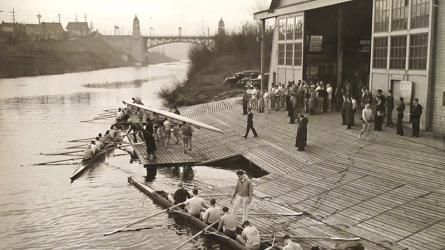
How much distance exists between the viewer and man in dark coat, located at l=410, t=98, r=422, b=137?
22484 mm

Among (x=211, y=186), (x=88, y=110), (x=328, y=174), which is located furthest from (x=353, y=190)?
(x=88, y=110)

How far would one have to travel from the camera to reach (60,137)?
39.1 meters

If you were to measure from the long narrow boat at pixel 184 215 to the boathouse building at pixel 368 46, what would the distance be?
41.8 ft

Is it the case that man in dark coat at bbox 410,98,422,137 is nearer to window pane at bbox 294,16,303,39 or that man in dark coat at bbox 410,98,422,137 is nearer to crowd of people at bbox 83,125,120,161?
window pane at bbox 294,16,303,39

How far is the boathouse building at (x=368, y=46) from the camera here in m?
23.0

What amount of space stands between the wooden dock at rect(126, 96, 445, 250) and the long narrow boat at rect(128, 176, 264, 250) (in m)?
1.21

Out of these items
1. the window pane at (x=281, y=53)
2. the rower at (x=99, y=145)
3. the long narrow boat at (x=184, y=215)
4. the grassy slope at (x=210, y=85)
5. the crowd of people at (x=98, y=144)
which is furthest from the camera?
the grassy slope at (x=210, y=85)

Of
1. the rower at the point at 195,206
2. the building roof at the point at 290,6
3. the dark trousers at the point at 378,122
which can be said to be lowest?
the rower at the point at 195,206

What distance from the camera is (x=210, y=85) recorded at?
66.4m

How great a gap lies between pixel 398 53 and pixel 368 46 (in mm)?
9716

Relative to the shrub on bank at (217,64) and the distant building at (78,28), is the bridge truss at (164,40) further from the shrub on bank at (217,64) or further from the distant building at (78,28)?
the shrub on bank at (217,64)

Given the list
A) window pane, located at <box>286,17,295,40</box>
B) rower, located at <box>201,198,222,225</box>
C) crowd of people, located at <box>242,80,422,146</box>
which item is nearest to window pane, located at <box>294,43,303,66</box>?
window pane, located at <box>286,17,295,40</box>

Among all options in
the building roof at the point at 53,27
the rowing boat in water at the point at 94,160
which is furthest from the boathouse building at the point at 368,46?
the building roof at the point at 53,27

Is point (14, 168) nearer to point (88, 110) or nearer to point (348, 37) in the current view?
point (348, 37)
